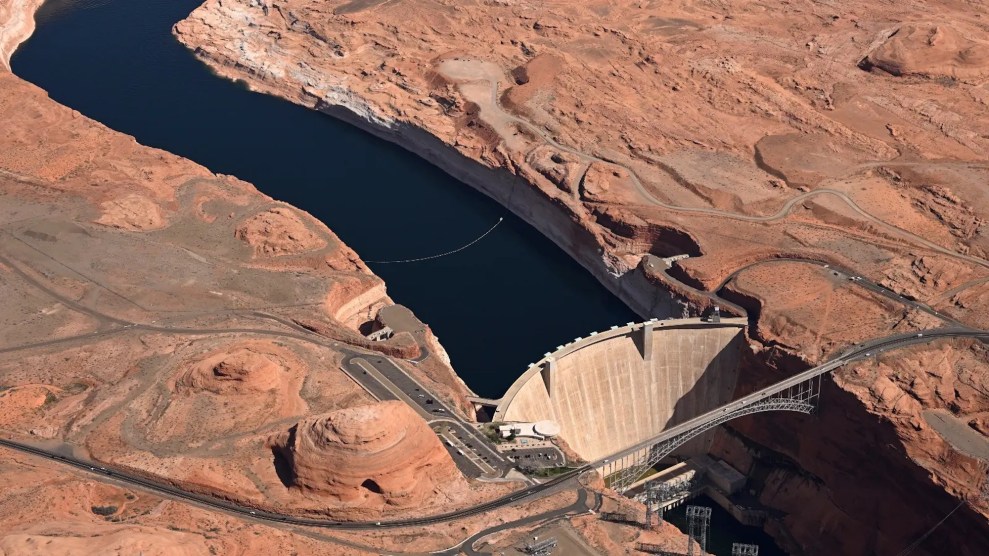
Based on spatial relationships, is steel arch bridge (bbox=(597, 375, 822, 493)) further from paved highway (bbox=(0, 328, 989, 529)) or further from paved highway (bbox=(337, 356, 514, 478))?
paved highway (bbox=(337, 356, 514, 478))

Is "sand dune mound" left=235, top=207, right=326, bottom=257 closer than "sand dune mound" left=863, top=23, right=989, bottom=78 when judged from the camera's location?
Yes

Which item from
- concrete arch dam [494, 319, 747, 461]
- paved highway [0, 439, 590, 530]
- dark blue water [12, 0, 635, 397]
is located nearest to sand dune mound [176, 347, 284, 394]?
paved highway [0, 439, 590, 530]

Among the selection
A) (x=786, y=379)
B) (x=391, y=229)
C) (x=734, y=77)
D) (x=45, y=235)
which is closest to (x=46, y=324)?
(x=45, y=235)

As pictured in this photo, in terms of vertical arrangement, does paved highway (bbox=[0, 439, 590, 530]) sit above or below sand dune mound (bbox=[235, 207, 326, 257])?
above

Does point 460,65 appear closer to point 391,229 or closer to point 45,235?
point 391,229

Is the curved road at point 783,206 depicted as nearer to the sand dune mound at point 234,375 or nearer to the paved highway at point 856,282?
the paved highway at point 856,282

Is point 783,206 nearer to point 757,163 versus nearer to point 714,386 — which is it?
point 757,163

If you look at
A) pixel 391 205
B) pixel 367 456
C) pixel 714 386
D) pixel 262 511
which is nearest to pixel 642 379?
pixel 714 386
